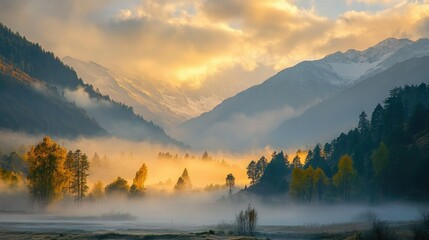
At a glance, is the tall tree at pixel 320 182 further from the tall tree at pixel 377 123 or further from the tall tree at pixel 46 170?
the tall tree at pixel 46 170

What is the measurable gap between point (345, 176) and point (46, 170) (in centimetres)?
8386

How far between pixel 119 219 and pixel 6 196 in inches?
1925

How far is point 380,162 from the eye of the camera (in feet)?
479

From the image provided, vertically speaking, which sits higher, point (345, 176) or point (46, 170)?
point (46, 170)

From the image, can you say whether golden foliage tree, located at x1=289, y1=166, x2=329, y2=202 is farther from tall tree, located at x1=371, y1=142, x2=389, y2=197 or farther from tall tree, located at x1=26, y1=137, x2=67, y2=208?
tall tree, located at x1=26, y1=137, x2=67, y2=208

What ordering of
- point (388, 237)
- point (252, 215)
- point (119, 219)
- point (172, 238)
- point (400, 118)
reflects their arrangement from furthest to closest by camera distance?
point (400, 118) → point (119, 219) → point (252, 215) → point (172, 238) → point (388, 237)

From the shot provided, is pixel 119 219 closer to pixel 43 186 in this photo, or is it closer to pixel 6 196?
pixel 43 186

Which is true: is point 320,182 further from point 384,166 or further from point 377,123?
point 384,166

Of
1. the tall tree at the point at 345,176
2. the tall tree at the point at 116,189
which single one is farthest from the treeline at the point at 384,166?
the tall tree at the point at 116,189

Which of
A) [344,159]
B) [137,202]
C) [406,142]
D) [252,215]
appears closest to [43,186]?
[137,202]

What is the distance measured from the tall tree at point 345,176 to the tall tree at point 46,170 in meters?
78.4

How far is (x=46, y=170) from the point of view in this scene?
13862 cm

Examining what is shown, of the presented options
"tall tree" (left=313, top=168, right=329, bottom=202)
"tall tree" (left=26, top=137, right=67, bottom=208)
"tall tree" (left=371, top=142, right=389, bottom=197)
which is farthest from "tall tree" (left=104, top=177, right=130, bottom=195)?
"tall tree" (left=371, top=142, right=389, bottom=197)

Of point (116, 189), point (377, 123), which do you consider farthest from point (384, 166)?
point (116, 189)
